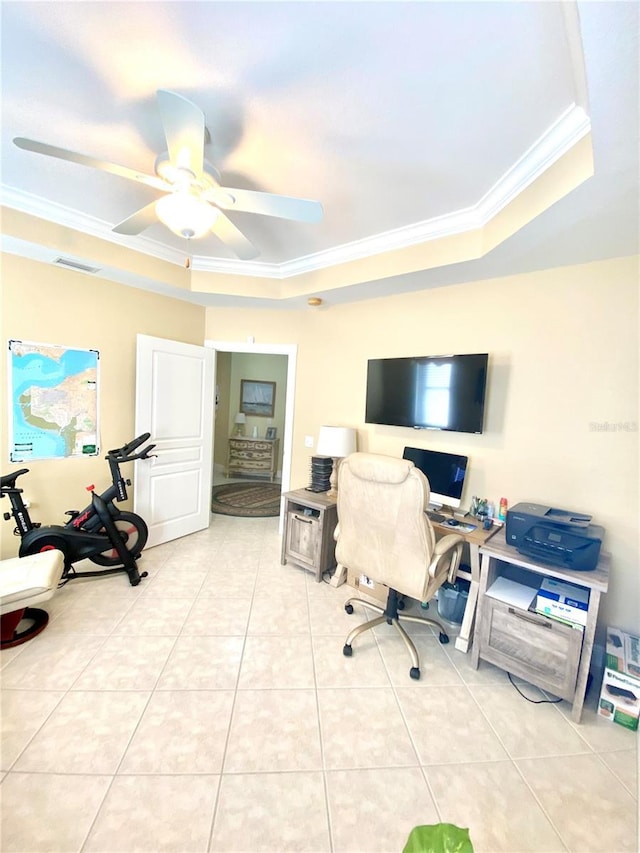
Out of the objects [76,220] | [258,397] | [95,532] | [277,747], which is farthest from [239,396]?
[277,747]

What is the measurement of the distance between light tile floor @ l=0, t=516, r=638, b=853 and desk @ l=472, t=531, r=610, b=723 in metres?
0.15

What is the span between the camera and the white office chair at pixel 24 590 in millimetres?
1867

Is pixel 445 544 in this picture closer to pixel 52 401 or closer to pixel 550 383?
pixel 550 383

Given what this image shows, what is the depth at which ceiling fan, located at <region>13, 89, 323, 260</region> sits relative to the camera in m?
1.32

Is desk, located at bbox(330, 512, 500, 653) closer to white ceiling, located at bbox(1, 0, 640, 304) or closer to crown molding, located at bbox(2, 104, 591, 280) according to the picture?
white ceiling, located at bbox(1, 0, 640, 304)

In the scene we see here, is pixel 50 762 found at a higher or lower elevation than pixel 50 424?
lower

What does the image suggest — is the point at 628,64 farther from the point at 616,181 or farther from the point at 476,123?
the point at 476,123

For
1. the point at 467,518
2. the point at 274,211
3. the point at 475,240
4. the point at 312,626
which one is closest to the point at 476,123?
the point at 475,240

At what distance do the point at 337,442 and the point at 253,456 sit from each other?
10.5 feet

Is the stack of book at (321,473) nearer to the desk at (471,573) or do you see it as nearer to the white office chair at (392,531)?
the white office chair at (392,531)

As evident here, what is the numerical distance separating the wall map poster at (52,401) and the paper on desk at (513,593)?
3244 mm

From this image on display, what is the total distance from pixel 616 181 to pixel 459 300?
1262 millimetres

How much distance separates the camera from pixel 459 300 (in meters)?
2.62

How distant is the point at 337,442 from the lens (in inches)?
120
